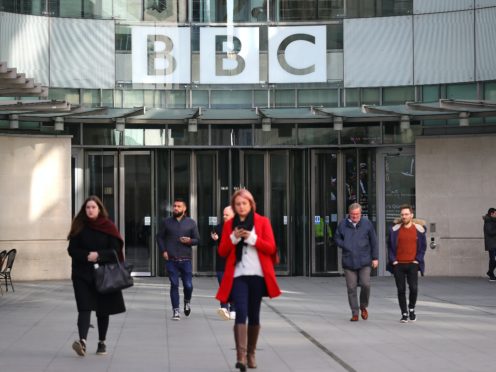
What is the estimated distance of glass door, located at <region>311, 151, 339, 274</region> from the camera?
27.3 m

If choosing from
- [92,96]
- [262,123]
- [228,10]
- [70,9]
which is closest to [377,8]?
[228,10]

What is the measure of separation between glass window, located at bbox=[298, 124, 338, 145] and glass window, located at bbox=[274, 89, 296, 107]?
631 mm

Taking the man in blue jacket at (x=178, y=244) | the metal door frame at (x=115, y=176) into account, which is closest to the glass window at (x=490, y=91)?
the metal door frame at (x=115, y=176)

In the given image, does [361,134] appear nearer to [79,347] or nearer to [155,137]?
[155,137]

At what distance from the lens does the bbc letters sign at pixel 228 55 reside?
2709 cm

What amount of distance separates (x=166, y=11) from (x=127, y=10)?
946 mm

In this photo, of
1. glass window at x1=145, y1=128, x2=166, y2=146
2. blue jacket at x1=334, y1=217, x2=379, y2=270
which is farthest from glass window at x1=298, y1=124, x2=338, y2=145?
blue jacket at x1=334, y1=217, x2=379, y2=270

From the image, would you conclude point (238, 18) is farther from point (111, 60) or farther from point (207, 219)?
point (207, 219)

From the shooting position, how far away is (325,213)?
2730 cm

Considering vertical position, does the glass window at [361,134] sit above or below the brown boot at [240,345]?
above

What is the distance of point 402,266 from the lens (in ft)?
52.8

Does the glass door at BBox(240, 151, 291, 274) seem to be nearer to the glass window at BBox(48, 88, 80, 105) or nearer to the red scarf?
the glass window at BBox(48, 88, 80, 105)

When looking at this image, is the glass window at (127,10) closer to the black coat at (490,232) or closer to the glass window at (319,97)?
the glass window at (319,97)

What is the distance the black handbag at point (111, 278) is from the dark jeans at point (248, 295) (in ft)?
5.24
